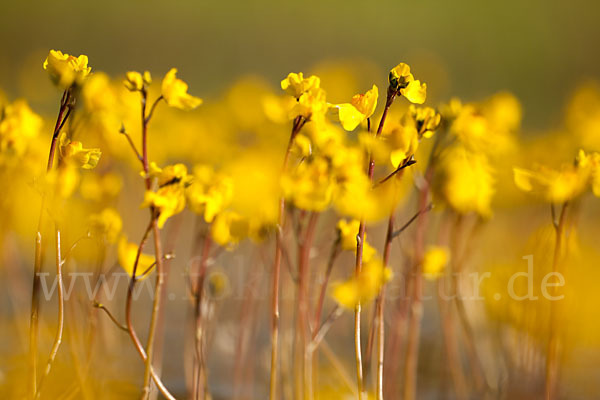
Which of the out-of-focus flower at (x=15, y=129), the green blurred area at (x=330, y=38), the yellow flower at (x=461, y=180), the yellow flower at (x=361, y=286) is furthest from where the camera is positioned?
the green blurred area at (x=330, y=38)

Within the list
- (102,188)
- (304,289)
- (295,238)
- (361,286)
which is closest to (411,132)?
(361,286)

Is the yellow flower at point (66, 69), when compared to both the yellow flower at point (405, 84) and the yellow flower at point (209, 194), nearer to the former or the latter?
the yellow flower at point (209, 194)

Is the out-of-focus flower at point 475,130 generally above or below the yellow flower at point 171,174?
above

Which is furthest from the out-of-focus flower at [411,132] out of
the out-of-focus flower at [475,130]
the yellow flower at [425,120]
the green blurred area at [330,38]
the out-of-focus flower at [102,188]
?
the green blurred area at [330,38]

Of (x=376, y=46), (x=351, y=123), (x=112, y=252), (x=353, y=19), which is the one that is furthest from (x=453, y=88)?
(x=351, y=123)

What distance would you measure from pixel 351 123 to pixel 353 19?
4.69 m

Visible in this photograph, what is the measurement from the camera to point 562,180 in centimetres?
61

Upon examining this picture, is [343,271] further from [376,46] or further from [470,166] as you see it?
[376,46]

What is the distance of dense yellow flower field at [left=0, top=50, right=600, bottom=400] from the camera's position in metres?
0.56

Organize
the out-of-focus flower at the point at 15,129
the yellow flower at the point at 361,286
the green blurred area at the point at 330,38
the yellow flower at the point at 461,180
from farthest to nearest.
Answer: the green blurred area at the point at 330,38 < the yellow flower at the point at 461,180 < the out-of-focus flower at the point at 15,129 < the yellow flower at the point at 361,286

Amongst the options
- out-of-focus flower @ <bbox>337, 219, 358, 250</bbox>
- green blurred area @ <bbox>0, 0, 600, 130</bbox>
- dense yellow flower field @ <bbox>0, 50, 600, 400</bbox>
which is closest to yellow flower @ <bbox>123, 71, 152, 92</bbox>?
dense yellow flower field @ <bbox>0, 50, 600, 400</bbox>

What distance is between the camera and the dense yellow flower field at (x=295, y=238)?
556 millimetres

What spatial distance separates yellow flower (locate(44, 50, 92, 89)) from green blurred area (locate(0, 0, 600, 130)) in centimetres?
345

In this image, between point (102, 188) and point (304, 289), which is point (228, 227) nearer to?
point (304, 289)
